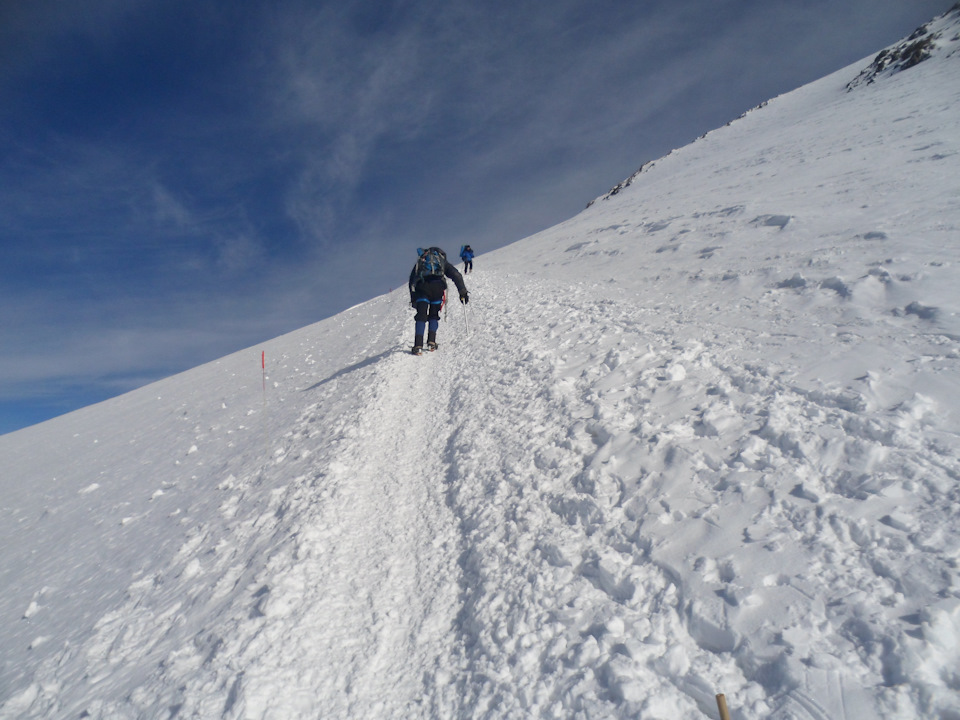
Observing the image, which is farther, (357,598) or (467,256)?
(467,256)

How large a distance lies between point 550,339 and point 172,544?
7.70 m

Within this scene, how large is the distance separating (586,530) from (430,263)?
8480mm

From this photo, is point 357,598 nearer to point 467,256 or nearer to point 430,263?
point 430,263

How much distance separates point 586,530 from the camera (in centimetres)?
438

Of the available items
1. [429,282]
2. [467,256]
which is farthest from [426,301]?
[467,256]

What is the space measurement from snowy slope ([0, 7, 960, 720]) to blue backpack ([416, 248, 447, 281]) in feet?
8.91

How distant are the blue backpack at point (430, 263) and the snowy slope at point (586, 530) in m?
2.72

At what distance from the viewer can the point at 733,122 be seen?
53.3 meters

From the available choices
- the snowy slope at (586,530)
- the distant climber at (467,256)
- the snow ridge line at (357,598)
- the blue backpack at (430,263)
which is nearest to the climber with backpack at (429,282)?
the blue backpack at (430,263)

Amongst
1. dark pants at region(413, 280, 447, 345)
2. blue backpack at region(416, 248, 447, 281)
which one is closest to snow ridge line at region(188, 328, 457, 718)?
dark pants at region(413, 280, 447, 345)

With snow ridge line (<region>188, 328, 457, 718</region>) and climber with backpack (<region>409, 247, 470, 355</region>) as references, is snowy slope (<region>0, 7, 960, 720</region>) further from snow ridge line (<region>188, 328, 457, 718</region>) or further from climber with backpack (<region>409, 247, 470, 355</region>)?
climber with backpack (<region>409, 247, 470, 355</region>)

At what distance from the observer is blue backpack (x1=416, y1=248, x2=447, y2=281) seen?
11.2 m

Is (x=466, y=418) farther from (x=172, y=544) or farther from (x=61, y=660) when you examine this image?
(x=61, y=660)

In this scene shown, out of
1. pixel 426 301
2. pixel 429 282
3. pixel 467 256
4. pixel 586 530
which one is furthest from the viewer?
pixel 467 256
